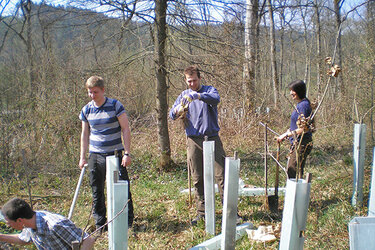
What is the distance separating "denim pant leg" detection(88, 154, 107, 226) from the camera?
397 centimetres

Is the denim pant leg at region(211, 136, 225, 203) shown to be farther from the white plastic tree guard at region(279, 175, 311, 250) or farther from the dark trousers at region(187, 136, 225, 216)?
the white plastic tree guard at region(279, 175, 311, 250)

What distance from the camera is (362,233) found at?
1655mm

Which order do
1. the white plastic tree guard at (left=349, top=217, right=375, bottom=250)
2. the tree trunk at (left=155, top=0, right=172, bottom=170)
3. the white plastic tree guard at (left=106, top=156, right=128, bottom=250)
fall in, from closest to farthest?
1. the white plastic tree guard at (left=349, top=217, right=375, bottom=250)
2. the white plastic tree guard at (left=106, top=156, right=128, bottom=250)
3. the tree trunk at (left=155, top=0, right=172, bottom=170)

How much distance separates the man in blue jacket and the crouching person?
174cm

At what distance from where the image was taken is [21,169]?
20.4 feet

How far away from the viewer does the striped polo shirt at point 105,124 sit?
391 cm

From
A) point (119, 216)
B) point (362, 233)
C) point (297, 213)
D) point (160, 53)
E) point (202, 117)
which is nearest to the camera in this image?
point (362, 233)

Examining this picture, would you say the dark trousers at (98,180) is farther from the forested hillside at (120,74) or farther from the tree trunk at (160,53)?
the tree trunk at (160,53)

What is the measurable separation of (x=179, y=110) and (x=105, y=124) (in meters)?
0.89

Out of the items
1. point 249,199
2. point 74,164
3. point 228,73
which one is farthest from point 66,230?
point 228,73

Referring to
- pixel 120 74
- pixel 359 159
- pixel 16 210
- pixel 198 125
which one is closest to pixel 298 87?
pixel 359 159

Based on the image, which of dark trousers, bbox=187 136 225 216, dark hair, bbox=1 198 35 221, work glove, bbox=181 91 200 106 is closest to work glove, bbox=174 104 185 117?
work glove, bbox=181 91 200 106

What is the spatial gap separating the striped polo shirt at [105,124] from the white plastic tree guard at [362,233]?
2875 mm

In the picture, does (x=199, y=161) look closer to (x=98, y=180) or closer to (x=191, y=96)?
(x=191, y=96)
